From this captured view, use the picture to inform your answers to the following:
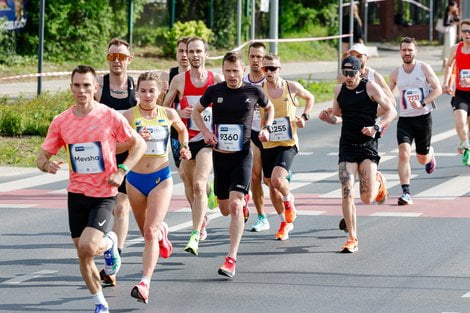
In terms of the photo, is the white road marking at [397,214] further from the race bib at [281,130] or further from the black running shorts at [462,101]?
the black running shorts at [462,101]

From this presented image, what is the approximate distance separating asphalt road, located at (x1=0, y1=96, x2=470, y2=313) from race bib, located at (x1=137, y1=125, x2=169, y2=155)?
43.7 inches

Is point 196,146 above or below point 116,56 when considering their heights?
below

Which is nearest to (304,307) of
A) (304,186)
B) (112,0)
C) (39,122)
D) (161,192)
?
(161,192)

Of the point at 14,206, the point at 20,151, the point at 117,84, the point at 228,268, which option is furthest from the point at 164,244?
the point at 20,151

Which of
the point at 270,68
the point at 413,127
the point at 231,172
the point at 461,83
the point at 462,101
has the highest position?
the point at 270,68

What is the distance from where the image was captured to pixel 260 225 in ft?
46.2

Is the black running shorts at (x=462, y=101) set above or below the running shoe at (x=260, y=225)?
above

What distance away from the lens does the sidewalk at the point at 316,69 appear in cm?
2819

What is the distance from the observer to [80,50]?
3425 centimetres

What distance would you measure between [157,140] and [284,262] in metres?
1.88

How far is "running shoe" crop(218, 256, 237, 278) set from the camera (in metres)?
11.2

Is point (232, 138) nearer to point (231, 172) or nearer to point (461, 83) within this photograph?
point (231, 172)

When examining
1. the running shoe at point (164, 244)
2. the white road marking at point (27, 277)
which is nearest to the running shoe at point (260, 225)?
the running shoe at point (164, 244)

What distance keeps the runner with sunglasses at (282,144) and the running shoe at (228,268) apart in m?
2.23
